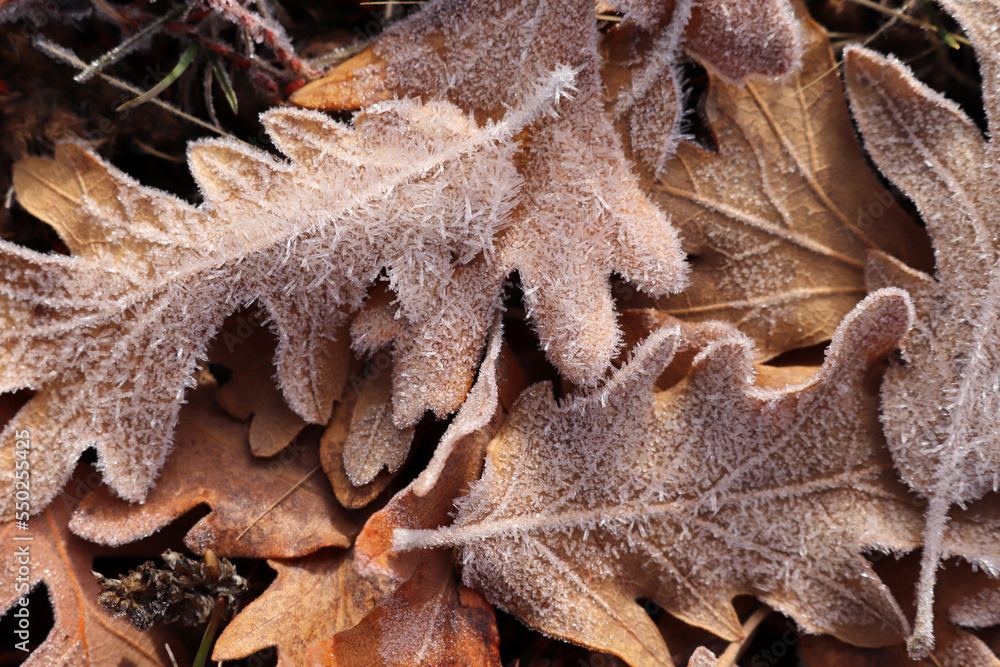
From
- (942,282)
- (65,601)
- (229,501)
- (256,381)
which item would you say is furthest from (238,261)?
(942,282)

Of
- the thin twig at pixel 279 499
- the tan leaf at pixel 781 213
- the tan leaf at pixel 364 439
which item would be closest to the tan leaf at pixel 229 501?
the thin twig at pixel 279 499

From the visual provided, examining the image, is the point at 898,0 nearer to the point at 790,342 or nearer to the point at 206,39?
the point at 790,342

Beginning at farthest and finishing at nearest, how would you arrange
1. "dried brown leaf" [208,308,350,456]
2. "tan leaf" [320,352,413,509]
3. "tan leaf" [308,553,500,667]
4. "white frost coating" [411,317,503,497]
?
"dried brown leaf" [208,308,350,456], "tan leaf" [320,352,413,509], "tan leaf" [308,553,500,667], "white frost coating" [411,317,503,497]

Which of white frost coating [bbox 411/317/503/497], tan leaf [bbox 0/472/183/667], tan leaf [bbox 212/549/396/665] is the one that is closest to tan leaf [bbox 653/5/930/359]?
white frost coating [bbox 411/317/503/497]

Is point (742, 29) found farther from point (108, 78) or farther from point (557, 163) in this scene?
point (108, 78)

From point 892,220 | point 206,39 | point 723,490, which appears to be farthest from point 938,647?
point 206,39

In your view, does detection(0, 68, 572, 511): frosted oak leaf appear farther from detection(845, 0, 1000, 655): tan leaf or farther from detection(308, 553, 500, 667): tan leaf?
detection(845, 0, 1000, 655): tan leaf

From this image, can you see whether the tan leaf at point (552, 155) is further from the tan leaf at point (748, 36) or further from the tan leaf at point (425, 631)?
the tan leaf at point (425, 631)
